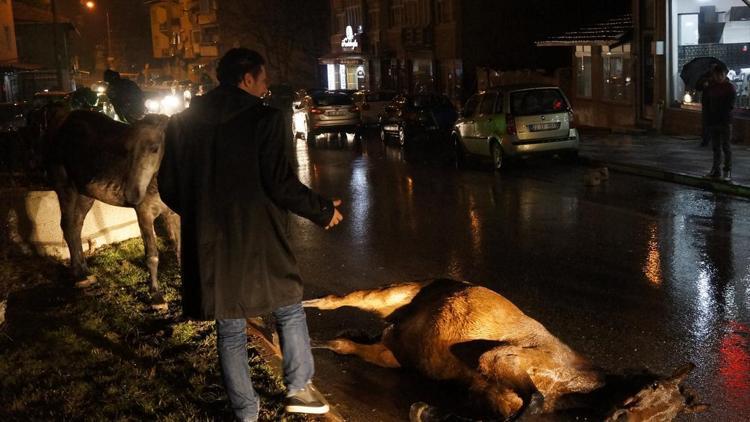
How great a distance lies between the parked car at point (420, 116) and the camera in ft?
87.5

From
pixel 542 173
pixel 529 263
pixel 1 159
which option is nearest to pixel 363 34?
pixel 542 173

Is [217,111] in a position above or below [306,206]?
above

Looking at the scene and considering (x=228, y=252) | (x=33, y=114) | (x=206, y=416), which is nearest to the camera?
(x=228, y=252)

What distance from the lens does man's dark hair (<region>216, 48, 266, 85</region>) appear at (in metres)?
4.43

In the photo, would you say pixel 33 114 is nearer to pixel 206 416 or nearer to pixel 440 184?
pixel 206 416

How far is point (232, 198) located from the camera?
4.30m

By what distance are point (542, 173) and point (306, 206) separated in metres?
13.8

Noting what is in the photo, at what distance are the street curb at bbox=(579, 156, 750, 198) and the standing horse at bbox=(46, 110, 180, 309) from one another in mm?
9756

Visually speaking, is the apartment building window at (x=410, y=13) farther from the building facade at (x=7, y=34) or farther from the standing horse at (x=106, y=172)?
the standing horse at (x=106, y=172)

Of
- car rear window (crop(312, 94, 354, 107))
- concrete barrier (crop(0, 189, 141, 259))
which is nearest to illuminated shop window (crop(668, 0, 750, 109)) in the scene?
car rear window (crop(312, 94, 354, 107))

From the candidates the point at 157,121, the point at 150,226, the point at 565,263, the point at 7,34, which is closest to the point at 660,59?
the point at 565,263

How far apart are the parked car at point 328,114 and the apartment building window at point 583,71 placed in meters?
8.06

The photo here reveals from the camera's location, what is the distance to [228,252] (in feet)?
14.2

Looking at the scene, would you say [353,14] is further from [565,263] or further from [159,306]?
[159,306]
